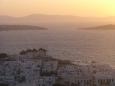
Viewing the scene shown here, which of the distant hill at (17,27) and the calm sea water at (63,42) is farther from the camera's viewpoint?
the distant hill at (17,27)

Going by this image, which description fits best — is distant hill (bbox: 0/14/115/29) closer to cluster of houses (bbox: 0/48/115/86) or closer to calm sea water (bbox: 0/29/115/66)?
calm sea water (bbox: 0/29/115/66)

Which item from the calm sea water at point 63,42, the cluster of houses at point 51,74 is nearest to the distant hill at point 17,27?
the calm sea water at point 63,42

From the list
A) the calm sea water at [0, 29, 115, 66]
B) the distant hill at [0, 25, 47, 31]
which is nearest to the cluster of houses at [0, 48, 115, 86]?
the calm sea water at [0, 29, 115, 66]

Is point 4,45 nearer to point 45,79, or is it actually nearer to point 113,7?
point 113,7

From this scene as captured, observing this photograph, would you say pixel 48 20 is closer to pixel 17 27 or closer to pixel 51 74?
pixel 17 27

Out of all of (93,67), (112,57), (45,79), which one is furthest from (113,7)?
(45,79)

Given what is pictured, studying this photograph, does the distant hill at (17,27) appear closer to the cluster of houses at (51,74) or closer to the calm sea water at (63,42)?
the calm sea water at (63,42)
